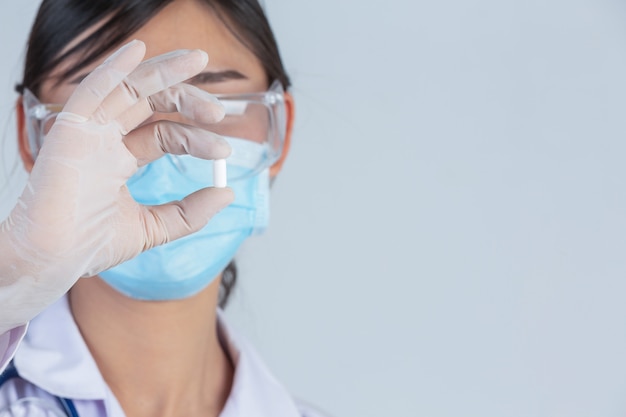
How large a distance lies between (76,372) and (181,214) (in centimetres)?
48

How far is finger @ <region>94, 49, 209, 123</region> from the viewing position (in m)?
1.25

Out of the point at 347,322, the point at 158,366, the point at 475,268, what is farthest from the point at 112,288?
the point at 475,268

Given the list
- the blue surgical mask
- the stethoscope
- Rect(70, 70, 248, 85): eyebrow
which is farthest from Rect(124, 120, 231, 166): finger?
the stethoscope

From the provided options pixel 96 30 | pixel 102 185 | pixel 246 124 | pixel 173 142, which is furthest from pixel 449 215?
pixel 102 185

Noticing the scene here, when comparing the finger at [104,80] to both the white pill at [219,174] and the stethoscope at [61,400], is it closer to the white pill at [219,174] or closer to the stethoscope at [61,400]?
the white pill at [219,174]

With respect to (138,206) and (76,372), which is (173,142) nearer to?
A: (138,206)

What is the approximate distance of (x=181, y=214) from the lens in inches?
53.6

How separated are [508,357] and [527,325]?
0.11 metres

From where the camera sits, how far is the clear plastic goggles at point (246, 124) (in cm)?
175

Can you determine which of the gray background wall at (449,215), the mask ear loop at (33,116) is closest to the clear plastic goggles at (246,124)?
the mask ear loop at (33,116)

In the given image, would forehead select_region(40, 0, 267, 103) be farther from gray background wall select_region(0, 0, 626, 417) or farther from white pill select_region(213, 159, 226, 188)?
gray background wall select_region(0, 0, 626, 417)

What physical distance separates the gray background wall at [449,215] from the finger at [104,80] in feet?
4.04

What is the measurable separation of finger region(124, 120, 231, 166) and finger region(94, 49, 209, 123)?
9 centimetres

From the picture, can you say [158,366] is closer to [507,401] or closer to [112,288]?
[112,288]
